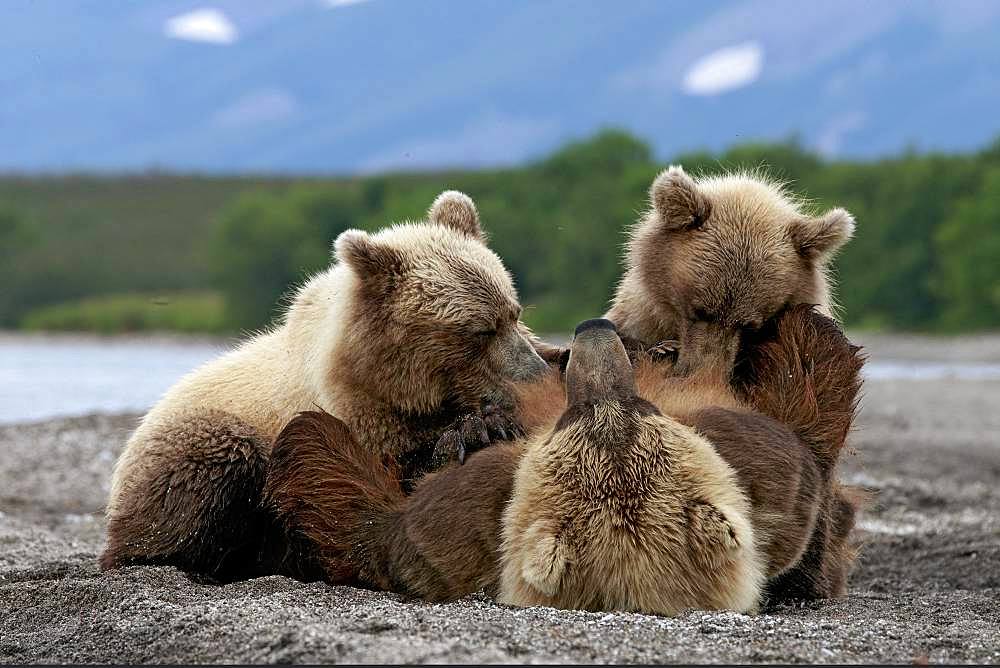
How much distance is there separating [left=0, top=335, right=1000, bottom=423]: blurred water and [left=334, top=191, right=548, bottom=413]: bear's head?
154 centimetres

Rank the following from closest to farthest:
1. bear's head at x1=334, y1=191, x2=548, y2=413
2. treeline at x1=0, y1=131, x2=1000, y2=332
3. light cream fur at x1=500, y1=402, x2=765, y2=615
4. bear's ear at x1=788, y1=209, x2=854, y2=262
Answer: light cream fur at x1=500, y1=402, x2=765, y2=615
bear's head at x1=334, y1=191, x2=548, y2=413
bear's ear at x1=788, y1=209, x2=854, y2=262
treeline at x1=0, y1=131, x2=1000, y2=332

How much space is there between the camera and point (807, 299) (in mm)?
5871

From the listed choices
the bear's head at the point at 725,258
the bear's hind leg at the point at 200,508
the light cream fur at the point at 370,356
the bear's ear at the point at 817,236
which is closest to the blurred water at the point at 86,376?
the light cream fur at the point at 370,356

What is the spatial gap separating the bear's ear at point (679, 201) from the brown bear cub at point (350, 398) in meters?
0.91

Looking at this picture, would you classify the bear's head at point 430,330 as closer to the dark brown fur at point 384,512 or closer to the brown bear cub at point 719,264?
the dark brown fur at point 384,512

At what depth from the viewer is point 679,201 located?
6.10 metres

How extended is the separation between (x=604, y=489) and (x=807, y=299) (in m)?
2.44

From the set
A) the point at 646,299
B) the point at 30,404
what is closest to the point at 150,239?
the point at 30,404

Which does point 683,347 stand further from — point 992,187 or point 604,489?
point 992,187

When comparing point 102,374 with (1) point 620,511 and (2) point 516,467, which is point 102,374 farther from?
(1) point 620,511

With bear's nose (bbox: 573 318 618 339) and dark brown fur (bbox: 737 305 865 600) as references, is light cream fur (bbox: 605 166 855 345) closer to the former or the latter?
dark brown fur (bbox: 737 305 865 600)

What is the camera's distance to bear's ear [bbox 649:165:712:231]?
606cm

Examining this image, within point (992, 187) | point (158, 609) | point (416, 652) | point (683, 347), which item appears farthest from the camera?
point (992, 187)

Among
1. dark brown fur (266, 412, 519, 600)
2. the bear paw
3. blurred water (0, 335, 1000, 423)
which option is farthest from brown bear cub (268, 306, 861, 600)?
blurred water (0, 335, 1000, 423)
